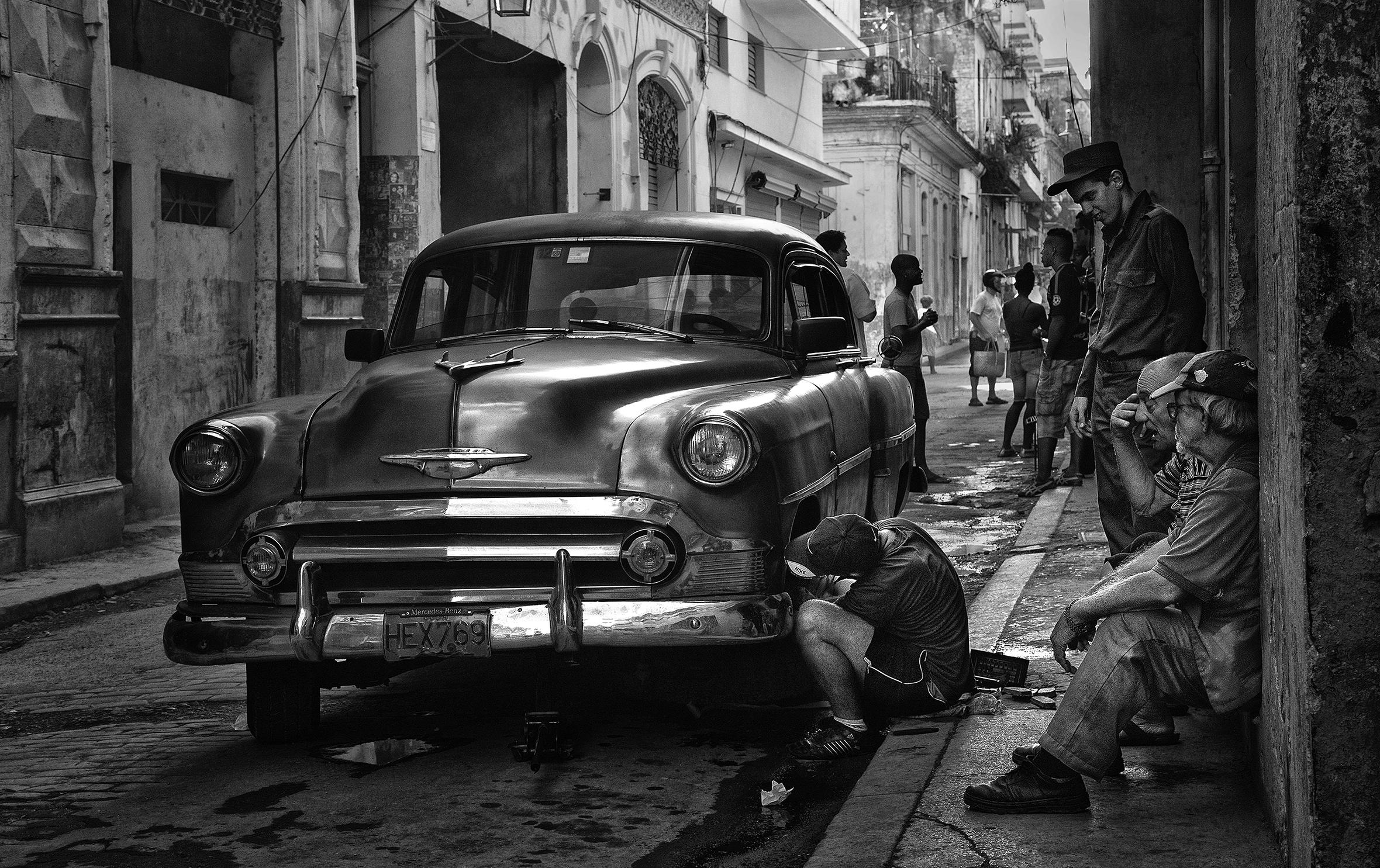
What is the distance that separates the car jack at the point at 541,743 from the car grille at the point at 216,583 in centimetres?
92

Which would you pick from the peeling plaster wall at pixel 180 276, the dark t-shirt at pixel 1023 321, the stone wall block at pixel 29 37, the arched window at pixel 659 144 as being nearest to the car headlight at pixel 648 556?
the stone wall block at pixel 29 37

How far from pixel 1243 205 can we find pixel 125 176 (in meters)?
7.35

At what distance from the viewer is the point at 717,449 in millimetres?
4348

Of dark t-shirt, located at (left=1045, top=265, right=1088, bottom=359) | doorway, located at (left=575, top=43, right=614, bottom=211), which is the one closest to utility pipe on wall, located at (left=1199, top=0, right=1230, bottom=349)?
dark t-shirt, located at (left=1045, top=265, right=1088, bottom=359)

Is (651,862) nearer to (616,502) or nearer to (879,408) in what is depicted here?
(616,502)

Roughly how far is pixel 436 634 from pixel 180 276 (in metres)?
7.26

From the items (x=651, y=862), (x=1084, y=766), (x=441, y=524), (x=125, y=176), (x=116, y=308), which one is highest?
(x=125, y=176)

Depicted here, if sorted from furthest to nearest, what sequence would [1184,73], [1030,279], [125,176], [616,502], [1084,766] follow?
1. [1030,279]
2. [125,176]
3. [1184,73]
4. [616,502]
5. [1084,766]

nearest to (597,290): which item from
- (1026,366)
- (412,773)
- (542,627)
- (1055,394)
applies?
(542,627)

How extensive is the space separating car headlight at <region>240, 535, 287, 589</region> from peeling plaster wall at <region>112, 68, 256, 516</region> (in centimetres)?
612

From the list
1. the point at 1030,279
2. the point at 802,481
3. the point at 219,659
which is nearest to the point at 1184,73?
the point at 1030,279

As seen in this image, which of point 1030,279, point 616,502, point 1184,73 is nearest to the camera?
point 616,502

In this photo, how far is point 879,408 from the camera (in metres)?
6.52

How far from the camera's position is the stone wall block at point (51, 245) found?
838 centimetres
